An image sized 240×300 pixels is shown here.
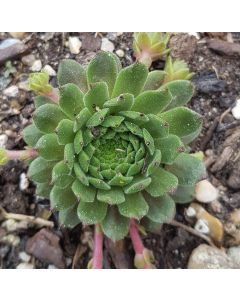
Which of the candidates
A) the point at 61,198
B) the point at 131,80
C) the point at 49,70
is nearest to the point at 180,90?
the point at 131,80

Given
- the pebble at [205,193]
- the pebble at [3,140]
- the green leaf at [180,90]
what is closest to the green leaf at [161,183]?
the green leaf at [180,90]

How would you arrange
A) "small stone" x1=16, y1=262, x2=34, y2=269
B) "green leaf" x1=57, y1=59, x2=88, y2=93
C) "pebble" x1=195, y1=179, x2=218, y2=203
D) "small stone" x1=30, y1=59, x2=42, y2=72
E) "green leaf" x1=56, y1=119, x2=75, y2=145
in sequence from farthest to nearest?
1. "small stone" x1=30, y1=59, x2=42, y2=72
2. "pebble" x1=195, y1=179, x2=218, y2=203
3. "small stone" x1=16, y1=262, x2=34, y2=269
4. "green leaf" x1=57, y1=59, x2=88, y2=93
5. "green leaf" x1=56, y1=119, x2=75, y2=145

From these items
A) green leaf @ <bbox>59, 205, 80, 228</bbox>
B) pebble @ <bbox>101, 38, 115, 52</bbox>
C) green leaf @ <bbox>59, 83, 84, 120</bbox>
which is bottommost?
green leaf @ <bbox>59, 205, 80, 228</bbox>

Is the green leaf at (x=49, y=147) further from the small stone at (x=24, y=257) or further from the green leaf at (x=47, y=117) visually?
the small stone at (x=24, y=257)

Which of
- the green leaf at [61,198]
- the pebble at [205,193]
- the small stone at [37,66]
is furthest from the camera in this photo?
the small stone at [37,66]

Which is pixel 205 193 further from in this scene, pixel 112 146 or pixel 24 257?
pixel 24 257

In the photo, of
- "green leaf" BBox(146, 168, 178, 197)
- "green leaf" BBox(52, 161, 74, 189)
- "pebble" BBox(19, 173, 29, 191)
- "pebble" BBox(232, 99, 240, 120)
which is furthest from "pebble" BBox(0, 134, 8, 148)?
"pebble" BBox(232, 99, 240, 120)

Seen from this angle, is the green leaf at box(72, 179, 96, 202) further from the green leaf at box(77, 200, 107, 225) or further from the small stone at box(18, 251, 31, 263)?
the small stone at box(18, 251, 31, 263)

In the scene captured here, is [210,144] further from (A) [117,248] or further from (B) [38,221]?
(B) [38,221]
